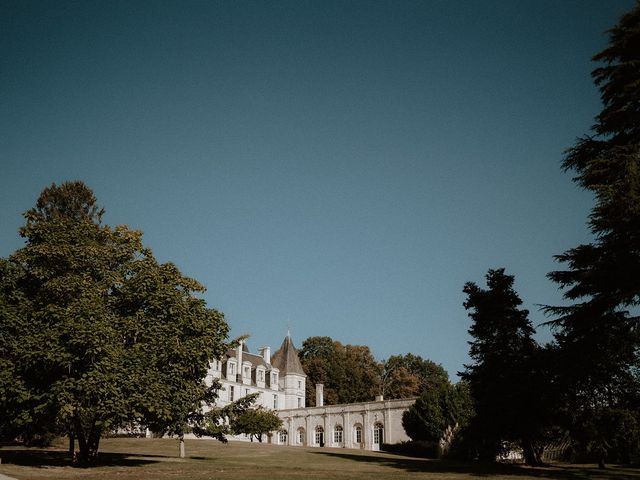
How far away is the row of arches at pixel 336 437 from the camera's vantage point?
51.4 m

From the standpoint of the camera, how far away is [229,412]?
80.3ft

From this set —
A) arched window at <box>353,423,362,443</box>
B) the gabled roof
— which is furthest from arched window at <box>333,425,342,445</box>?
the gabled roof

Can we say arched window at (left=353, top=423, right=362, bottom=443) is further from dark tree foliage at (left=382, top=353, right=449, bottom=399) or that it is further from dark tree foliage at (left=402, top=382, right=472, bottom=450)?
dark tree foliage at (left=382, top=353, right=449, bottom=399)

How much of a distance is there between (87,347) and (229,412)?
8.49 meters

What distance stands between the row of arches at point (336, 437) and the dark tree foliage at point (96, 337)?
32034 mm

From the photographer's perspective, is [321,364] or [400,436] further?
[321,364]

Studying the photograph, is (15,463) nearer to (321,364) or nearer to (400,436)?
(400,436)

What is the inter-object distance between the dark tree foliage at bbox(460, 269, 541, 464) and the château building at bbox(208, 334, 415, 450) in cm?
2545

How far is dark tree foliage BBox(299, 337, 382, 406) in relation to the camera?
74000mm

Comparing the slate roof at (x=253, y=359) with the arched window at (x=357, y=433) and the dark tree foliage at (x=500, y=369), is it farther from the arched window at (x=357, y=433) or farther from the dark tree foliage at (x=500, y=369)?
the dark tree foliage at (x=500, y=369)

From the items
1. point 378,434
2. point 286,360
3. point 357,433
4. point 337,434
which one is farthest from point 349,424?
point 286,360

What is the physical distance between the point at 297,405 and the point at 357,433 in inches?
644

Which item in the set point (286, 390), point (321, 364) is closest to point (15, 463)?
point (286, 390)

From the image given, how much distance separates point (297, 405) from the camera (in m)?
67.9
